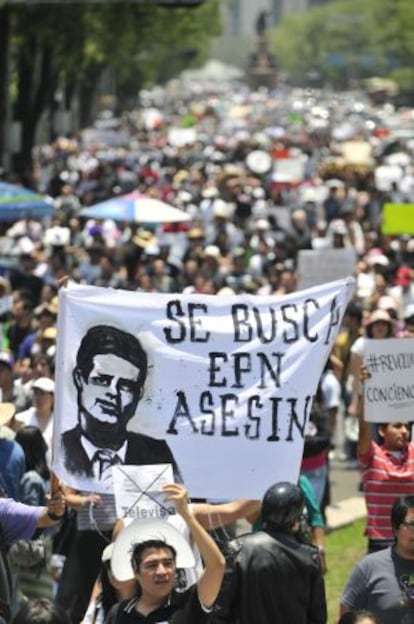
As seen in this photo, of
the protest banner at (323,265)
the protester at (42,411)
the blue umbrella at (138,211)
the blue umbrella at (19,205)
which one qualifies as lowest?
the blue umbrella at (138,211)

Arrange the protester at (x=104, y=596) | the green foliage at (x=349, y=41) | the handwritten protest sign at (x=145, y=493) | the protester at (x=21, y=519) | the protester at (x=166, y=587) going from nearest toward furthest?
1. the protester at (x=166, y=587)
2. the protester at (x=104, y=596)
3. the handwritten protest sign at (x=145, y=493)
4. the protester at (x=21, y=519)
5. the green foliage at (x=349, y=41)

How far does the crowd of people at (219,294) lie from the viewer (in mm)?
7148

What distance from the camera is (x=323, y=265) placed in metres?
18.1

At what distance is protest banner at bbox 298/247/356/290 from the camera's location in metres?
17.9

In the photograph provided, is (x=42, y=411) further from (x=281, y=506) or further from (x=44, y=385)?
(x=281, y=506)

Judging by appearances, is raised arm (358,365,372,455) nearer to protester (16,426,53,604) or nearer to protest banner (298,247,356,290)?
protester (16,426,53,604)

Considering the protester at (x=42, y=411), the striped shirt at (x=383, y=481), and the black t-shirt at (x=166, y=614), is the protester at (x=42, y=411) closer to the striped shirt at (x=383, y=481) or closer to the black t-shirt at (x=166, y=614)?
the striped shirt at (x=383, y=481)

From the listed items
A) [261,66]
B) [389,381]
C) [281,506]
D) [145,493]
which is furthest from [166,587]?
[261,66]

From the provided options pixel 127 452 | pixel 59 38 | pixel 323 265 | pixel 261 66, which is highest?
pixel 127 452

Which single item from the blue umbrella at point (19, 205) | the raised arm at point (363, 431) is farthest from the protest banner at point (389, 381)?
the blue umbrella at point (19, 205)

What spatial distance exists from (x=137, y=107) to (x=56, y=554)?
4164 inches

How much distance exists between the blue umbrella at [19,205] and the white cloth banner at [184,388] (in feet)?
41.8

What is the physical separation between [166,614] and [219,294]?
4.92 m

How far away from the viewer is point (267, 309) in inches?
316
